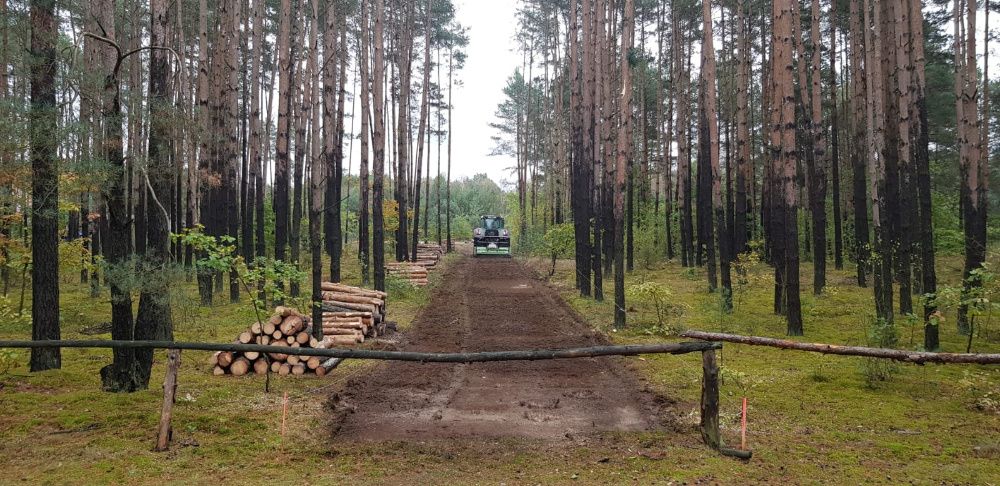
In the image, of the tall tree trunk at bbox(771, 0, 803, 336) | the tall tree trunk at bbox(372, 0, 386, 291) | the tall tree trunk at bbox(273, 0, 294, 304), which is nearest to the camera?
the tall tree trunk at bbox(771, 0, 803, 336)

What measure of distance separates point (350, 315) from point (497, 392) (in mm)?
4967

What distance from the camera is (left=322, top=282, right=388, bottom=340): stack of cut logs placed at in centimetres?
Result: 1197

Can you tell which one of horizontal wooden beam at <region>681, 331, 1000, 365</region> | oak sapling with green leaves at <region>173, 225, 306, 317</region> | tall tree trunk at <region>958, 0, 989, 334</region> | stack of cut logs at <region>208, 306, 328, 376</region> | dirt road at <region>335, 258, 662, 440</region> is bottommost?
dirt road at <region>335, 258, 662, 440</region>

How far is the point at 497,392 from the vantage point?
865 cm

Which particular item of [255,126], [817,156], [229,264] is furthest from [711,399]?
[255,126]

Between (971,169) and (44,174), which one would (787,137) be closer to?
(971,169)

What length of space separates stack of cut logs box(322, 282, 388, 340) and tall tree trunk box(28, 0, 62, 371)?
14.3 feet

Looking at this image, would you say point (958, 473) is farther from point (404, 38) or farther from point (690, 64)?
point (690, 64)

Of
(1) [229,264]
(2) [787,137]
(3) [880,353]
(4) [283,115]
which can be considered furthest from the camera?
(4) [283,115]

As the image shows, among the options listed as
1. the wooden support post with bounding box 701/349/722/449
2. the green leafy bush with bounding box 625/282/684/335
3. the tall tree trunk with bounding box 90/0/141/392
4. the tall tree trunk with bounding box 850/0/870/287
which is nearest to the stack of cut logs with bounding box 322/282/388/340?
the tall tree trunk with bounding box 90/0/141/392

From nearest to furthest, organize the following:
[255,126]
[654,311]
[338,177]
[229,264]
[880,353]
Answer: [880,353] < [229,264] < [654,311] < [255,126] < [338,177]

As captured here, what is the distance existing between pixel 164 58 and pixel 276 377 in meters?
4.86

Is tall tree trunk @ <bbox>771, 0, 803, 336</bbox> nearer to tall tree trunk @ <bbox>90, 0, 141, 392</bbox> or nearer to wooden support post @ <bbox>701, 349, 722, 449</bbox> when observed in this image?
wooden support post @ <bbox>701, 349, 722, 449</bbox>

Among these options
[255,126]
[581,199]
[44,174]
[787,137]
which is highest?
[255,126]
